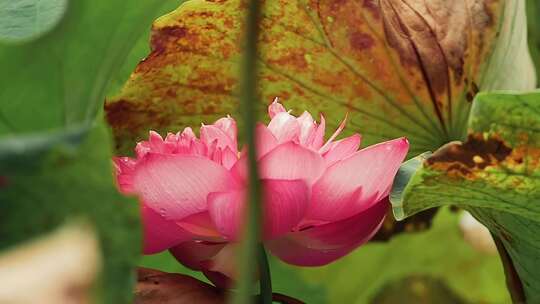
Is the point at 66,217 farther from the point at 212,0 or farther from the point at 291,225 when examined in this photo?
the point at 212,0

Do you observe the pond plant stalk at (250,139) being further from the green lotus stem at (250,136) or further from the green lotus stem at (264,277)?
the green lotus stem at (264,277)

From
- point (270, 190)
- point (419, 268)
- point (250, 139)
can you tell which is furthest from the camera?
point (419, 268)

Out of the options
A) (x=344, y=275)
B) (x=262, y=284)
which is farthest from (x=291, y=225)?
(x=344, y=275)

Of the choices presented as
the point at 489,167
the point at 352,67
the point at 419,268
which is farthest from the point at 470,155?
the point at 419,268

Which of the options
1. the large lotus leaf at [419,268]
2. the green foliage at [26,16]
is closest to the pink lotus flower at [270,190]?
the green foliage at [26,16]

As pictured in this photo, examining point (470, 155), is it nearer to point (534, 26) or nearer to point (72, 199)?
point (72, 199)

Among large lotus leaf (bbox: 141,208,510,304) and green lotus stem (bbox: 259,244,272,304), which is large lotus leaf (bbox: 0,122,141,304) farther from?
large lotus leaf (bbox: 141,208,510,304)

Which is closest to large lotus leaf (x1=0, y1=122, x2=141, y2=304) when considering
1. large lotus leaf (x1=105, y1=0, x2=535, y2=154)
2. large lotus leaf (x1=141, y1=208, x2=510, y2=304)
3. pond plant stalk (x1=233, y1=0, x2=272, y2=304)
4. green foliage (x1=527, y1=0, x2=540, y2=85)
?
pond plant stalk (x1=233, y1=0, x2=272, y2=304)
